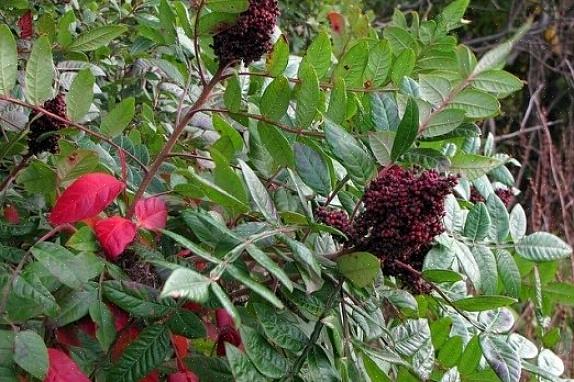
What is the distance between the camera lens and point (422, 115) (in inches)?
33.8

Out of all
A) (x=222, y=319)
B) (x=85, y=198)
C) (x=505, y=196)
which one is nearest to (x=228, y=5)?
(x=85, y=198)

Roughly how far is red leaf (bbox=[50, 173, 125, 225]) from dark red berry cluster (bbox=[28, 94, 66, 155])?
5.5 inches

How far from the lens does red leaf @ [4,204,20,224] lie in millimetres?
988

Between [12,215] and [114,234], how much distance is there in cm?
27

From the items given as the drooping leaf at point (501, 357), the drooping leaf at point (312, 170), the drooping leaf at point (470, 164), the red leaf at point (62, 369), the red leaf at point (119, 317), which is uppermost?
the drooping leaf at point (312, 170)

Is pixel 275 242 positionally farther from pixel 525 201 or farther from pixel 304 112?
pixel 525 201

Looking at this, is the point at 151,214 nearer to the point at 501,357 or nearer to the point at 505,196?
the point at 501,357

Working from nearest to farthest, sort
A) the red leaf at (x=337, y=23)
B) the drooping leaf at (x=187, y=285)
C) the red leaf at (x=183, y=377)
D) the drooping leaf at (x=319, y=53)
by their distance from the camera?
the drooping leaf at (x=187, y=285) < the red leaf at (x=183, y=377) < the drooping leaf at (x=319, y=53) < the red leaf at (x=337, y=23)

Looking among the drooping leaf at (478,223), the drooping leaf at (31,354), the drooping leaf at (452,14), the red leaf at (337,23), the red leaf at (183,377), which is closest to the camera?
the drooping leaf at (31,354)

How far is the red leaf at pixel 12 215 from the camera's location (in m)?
0.99

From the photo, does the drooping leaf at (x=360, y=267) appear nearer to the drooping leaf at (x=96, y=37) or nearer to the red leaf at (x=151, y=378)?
the red leaf at (x=151, y=378)

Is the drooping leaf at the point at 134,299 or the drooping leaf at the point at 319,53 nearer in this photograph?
the drooping leaf at the point at 134,299

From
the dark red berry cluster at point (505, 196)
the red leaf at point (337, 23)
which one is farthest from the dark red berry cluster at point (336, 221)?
the red leaf at point (337, 23)

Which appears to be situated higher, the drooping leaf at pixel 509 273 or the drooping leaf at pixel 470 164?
the drooping leaf at pixel 470 164
